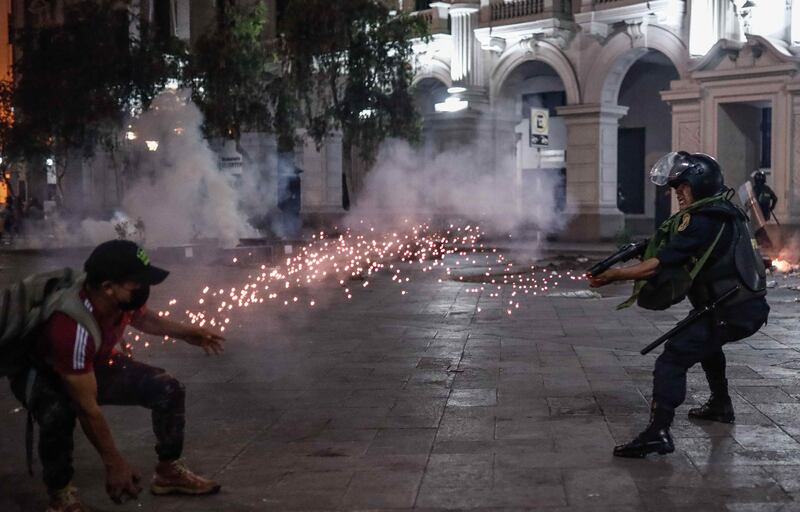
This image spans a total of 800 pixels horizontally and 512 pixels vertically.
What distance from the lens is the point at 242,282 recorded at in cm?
1708

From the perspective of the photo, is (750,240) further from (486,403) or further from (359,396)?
(359,396)

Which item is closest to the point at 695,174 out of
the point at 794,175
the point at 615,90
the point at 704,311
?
the point at 704,311

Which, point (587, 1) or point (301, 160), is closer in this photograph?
point (587, 1)

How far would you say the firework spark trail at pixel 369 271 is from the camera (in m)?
14.0

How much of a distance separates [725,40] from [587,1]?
4.81m

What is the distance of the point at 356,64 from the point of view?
Answer: 1015 inches

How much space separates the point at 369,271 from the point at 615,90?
10576mm

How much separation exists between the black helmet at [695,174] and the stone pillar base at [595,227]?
20807 mm

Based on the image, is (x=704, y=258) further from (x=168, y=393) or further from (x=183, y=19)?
(x=183, y=19)

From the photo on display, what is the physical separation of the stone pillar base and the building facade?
0.12 ft

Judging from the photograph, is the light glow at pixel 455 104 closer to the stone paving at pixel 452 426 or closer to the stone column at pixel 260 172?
the stone column at pixel 260 172

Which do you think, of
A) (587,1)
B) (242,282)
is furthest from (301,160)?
(242,282)

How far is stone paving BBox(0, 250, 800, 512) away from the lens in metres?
5.13

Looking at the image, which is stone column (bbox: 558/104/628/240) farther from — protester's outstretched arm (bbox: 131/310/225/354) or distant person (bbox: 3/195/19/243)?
protester's outstretched arm (bbox: 131/310/225/354)
